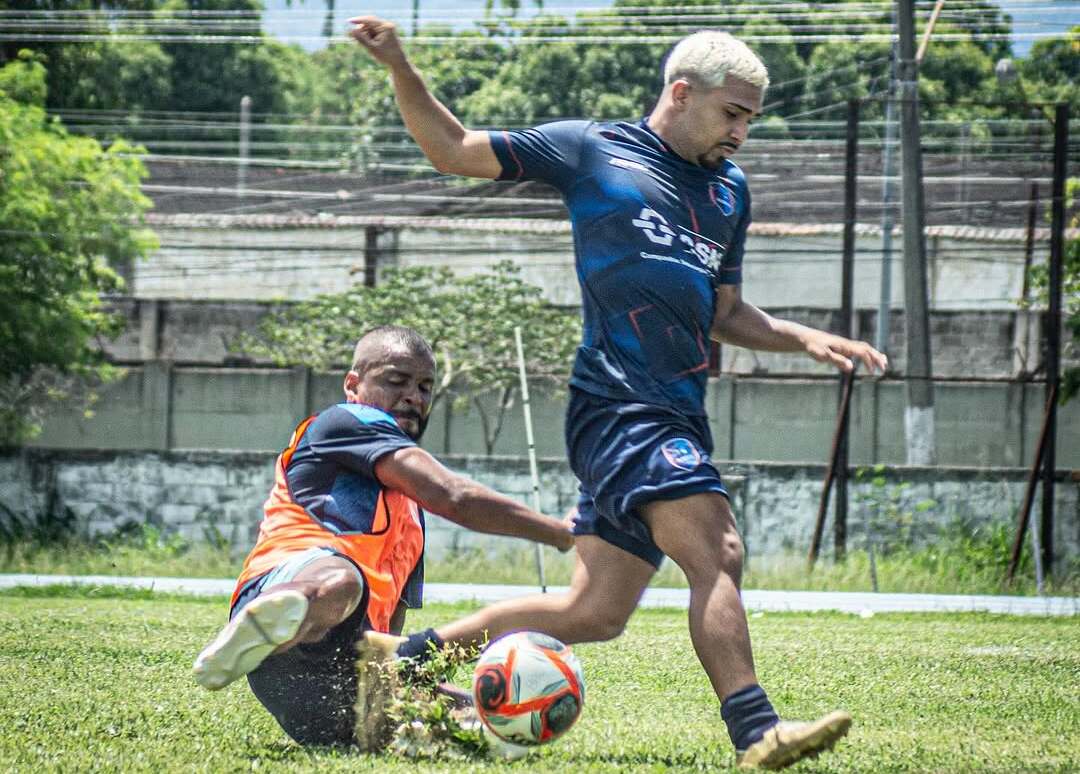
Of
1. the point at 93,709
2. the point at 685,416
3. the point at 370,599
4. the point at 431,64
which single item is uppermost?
the point at 431,64

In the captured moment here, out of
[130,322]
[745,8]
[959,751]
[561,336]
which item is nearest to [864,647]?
[959,751]

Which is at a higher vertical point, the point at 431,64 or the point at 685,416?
the point at 431,64

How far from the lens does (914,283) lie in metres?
21.7

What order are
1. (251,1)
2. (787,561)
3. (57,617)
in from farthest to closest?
(251,1)
(787,561)
(57,617)

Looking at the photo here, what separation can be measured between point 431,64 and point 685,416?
4507cm

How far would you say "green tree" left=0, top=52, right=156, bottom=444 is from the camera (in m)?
20.8

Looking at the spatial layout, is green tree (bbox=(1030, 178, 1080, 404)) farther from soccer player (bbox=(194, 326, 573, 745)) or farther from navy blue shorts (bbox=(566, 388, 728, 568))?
soccer player (bbox=(194, 326, 573, 745))

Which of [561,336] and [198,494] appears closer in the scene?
[198,494]

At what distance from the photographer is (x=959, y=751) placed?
451 cm

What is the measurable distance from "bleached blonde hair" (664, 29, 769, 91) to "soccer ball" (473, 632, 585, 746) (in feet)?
5.69

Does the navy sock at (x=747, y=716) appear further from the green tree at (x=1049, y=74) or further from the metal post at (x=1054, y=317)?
the green tree at (x=1049, y=74)

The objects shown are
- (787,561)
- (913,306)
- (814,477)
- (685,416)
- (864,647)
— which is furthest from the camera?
(913,306)

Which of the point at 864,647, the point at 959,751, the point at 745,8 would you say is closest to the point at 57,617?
the point at 864,647

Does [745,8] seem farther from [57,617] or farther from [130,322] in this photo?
[57,617]
